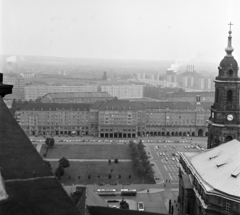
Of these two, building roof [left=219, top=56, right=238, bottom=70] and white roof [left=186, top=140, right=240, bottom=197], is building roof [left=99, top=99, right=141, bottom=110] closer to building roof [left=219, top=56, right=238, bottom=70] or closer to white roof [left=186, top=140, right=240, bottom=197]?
building roof [left=219, top=56, right=238, bottom=70]

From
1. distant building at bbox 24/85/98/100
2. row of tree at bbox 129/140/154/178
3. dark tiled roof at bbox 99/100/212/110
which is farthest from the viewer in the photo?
distant building at bbox 24/85/98/100

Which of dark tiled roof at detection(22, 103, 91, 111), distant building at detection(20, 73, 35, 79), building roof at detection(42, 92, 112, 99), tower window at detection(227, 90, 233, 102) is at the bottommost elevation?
dark tiled roof at detection(22, 103, 91, 111)

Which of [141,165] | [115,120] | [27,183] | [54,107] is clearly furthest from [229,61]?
[54,107]

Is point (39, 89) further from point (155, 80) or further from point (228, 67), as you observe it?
point (228, 67)

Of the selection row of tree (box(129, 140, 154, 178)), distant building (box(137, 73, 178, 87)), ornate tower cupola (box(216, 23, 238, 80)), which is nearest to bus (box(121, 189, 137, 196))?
row of tree (box(129, 140, 154, 178))

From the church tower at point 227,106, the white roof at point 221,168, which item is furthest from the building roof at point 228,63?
the white roof at point 221,168

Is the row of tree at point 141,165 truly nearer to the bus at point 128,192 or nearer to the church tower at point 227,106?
the bus at point 128,192
